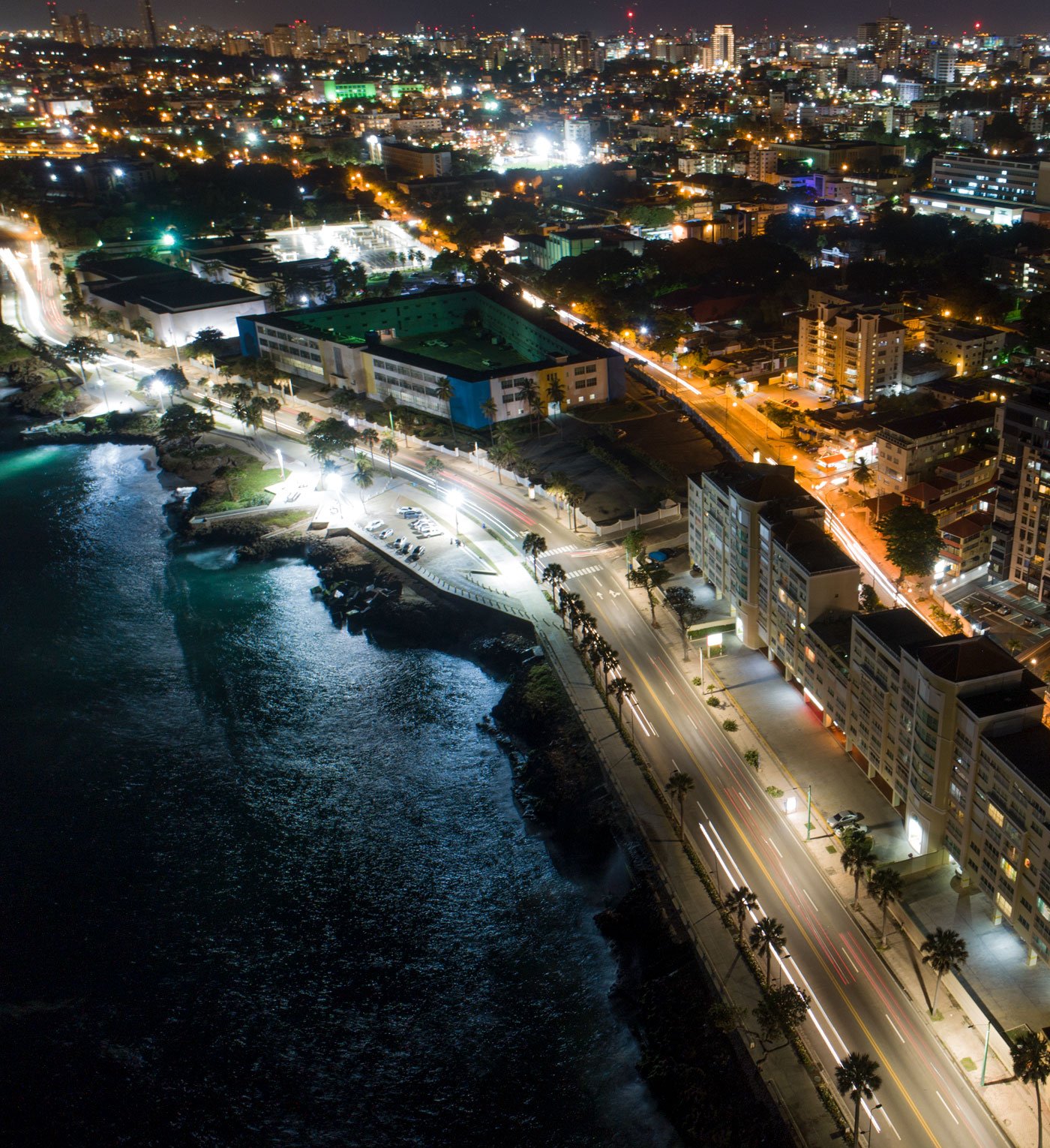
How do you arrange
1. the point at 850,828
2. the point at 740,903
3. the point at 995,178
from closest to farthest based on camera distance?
the point at 740,903 < the point at 850,828 < the point at 995,178

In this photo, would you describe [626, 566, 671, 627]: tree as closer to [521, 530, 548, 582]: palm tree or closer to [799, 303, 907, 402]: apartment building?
[521, 530, 548, 582]: palm tree

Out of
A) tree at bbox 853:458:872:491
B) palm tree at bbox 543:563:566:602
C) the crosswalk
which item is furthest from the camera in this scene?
tree at bbox 853:458:872:491

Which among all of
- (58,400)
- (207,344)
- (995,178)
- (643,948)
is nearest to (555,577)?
(643,948)

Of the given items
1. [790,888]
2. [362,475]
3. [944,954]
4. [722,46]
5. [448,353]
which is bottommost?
[790,888]

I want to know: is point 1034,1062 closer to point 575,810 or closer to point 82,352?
point 575,810

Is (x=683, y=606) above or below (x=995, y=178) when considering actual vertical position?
below

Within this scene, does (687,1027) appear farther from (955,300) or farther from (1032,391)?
(955,300)

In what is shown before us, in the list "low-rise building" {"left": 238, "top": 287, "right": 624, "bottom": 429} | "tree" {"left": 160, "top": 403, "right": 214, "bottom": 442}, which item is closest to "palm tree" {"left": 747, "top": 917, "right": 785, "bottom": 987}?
"low-rise building" {"left": 238, "top": 287, "right": 624, "bottom": 429}

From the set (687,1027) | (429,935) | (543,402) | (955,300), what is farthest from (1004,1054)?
(955,300)
